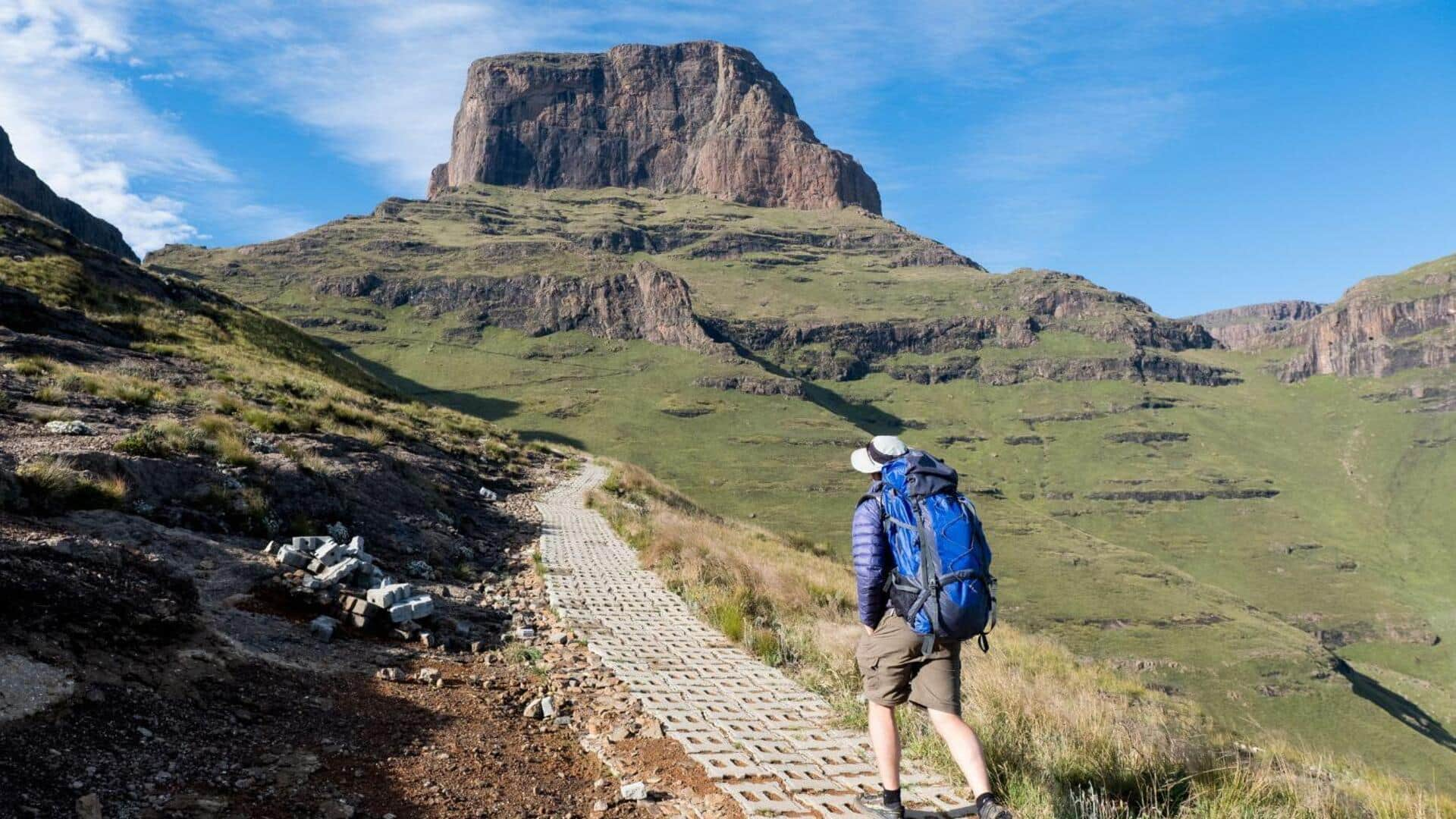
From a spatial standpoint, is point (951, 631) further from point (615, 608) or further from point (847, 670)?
point (615, 608)

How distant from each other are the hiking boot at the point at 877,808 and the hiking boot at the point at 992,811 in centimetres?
55

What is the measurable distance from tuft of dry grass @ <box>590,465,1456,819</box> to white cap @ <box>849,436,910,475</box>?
214 cm

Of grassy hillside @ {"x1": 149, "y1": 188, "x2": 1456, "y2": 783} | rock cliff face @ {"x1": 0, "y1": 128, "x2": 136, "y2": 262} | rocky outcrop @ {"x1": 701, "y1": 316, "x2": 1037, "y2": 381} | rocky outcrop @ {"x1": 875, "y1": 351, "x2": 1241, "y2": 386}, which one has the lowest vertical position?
grassy hillside @ {"x1": 149, "y1": 188, "x2": 1456, "y2": 783}

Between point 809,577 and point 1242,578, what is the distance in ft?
420

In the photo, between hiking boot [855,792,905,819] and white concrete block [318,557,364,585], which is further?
white concrete block [318,557,364,585]

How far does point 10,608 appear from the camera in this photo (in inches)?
186

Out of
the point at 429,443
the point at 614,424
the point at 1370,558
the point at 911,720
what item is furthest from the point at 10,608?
the point at 1370,558

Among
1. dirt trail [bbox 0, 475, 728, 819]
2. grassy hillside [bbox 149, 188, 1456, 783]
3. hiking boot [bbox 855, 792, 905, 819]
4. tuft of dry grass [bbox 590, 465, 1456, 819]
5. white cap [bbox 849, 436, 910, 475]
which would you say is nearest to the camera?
dirt trail [bbox 0, 475, 728, 819]

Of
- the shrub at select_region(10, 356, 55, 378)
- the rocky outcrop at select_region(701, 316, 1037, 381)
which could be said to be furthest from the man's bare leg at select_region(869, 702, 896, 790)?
the rocky outcrop at select_region(701, 316, 1037, 381)

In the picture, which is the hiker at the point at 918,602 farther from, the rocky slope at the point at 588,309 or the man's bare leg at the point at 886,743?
the rocky slope at the point at 588,309

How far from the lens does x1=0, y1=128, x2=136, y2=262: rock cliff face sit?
101312 millimetres

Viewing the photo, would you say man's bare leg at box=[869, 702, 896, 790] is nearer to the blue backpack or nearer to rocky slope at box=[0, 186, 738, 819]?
the blue backpack

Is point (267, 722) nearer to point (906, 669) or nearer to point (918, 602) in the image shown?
point (906, 669)

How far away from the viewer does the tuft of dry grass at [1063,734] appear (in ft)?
16.0
